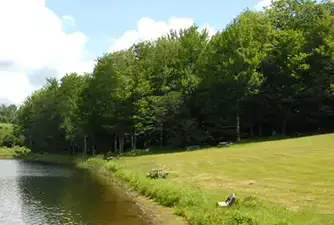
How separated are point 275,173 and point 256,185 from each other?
5146mm

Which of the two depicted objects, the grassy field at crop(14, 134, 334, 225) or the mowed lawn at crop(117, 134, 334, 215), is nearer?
the grassy field at crop(14, 134, 334, 225)

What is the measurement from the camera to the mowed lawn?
1016 inches

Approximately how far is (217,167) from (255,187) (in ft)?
40.7

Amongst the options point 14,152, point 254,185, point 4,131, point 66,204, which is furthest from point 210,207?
point 4,131

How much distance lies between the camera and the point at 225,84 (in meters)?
74.2

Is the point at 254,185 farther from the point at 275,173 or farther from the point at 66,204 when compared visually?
the point at 66,204

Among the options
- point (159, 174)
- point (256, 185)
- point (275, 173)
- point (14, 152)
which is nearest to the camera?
point (256, 185)

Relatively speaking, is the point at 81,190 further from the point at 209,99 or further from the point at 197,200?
the point at 209,99

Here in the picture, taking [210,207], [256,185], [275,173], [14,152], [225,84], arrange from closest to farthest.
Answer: [210,207], [256,185], [275,173], [225,84], [14,152]

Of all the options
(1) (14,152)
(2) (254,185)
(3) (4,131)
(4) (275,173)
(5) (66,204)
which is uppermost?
(3) (4,131)

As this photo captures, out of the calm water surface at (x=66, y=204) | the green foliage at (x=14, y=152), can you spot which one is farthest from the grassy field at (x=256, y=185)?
the green foliage at (x=14, y=152)

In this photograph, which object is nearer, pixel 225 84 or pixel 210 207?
pixel 210 207

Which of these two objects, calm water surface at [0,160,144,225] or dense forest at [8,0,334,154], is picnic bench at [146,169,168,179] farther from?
dense forest at [8,0,334,154]

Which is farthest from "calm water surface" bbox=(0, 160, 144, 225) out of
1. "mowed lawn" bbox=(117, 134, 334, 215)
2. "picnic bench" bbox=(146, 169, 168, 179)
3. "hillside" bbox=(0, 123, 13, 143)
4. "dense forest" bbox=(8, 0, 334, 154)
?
"hillside" bbox=(0, 123, 13, 143)
